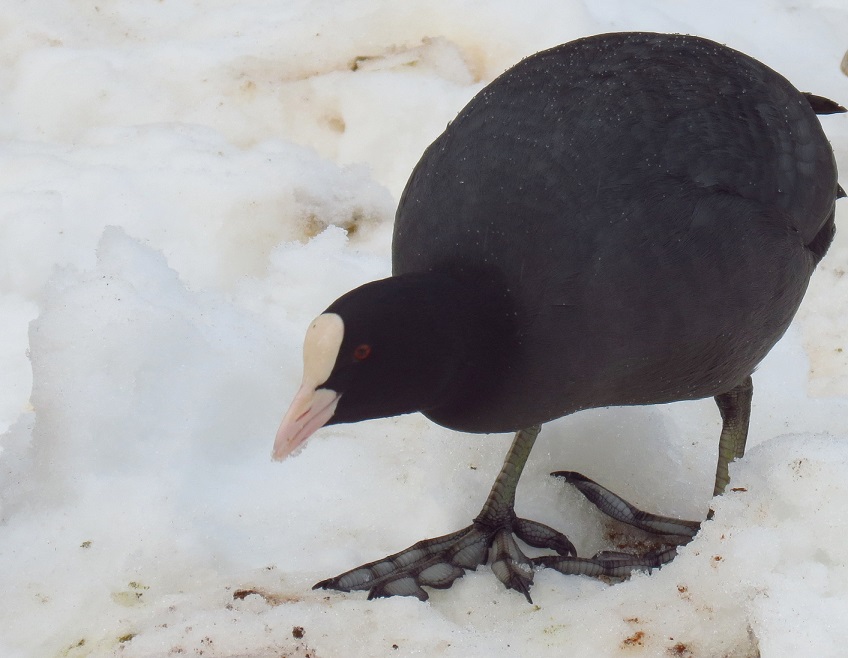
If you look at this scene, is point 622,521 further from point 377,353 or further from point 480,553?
point 377,353

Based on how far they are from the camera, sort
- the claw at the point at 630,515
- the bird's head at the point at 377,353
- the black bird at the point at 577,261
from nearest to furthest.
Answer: the bird's head at the point at 377,353
the black bird at the point at 577,261
the claw at the point at 630,515

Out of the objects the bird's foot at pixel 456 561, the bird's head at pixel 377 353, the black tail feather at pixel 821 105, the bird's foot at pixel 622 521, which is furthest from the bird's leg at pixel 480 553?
the black tail feather at pixel 821 105

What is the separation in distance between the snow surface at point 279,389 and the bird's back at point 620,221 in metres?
0.35

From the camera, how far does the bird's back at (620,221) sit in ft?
7.89

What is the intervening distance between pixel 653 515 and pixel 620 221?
97 centimetres

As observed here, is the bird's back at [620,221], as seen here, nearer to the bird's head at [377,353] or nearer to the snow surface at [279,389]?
the bird's head at [377,353]

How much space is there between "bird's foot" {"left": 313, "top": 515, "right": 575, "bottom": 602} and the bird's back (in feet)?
1.52

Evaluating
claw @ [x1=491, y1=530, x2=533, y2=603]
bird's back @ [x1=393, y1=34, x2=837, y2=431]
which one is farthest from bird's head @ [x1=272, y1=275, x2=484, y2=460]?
claw @ [x1=491, y1=530, x2=533, y2=603]

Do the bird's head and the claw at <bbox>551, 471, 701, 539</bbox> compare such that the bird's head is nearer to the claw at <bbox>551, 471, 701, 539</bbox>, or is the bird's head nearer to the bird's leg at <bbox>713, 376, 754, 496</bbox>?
the claw at <bbox>551, 471, 701, 539</bbox>

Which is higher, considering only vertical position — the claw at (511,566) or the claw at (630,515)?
the claw at (630,515)

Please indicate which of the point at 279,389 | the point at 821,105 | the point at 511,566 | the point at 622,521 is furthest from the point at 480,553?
the point at 821,105

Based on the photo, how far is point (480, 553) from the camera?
2.98 metres

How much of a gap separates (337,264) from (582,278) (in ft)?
4.77

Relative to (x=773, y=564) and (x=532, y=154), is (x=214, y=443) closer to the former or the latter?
(x=532, y=154)
